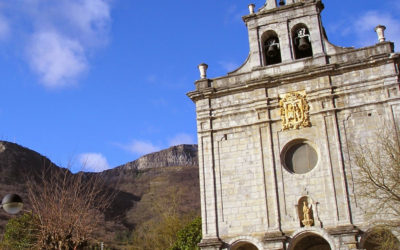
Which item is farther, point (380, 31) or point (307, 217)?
point (380, 31)

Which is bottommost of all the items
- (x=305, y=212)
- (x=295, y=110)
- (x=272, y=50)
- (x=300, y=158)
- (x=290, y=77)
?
(x=305, y=212)

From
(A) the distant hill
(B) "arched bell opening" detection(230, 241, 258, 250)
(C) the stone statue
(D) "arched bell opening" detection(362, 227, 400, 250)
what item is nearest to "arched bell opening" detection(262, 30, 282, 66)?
(C) the stone statue

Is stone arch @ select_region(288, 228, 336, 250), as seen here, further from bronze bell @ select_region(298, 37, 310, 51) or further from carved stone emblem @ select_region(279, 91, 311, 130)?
bronze bell @ select_region(298, 37, 310, 51)

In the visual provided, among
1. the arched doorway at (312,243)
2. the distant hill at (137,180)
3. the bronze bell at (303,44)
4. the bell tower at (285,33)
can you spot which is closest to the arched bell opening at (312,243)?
the arched doorway at (312,243)

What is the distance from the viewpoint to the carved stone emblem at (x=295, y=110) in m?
19.7

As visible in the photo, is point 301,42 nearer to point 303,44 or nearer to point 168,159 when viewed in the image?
point 303,44

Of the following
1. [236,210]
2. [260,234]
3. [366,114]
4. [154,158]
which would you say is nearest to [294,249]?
[260,234]

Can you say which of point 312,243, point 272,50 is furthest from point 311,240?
point 272,50

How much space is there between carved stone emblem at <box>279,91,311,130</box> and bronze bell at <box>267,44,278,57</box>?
2443mm

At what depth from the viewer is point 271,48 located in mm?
21594

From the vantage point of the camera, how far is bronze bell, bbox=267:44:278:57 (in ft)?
70.9

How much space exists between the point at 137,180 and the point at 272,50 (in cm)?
7838

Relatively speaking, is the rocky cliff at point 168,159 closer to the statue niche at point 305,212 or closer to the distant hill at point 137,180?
the distant hill at point 137,180

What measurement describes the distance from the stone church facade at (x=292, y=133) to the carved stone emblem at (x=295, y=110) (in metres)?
0.04
